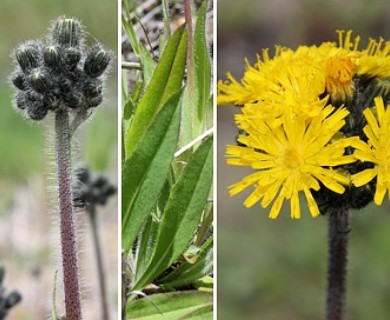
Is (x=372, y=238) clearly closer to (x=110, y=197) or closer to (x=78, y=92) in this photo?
(x=110, y=197)

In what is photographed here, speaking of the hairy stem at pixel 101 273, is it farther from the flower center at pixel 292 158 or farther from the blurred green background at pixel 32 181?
the flower center at pixel 292 158

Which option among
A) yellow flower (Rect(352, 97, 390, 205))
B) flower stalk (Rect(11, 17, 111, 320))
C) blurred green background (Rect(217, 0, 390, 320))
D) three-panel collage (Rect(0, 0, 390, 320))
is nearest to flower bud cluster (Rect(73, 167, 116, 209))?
three-panel collage (Rect(0, 0, 390, 320))

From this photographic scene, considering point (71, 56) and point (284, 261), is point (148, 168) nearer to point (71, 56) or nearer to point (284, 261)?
point (71, 56)

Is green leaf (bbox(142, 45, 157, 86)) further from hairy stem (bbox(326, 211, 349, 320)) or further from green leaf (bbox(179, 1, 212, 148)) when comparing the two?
hairy stem (bbox(326, 211, 349, 320))

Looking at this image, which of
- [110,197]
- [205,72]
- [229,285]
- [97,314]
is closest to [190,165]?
[205,72]

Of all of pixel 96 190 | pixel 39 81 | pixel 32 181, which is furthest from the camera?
pixel 32 181

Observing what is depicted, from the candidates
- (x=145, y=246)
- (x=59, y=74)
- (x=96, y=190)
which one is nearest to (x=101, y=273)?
(x=96, y=190)
